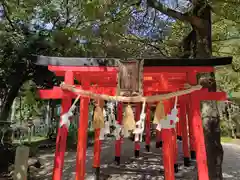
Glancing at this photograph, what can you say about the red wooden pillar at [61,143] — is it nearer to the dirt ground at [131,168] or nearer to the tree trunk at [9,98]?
the dirt ground at [131,168]

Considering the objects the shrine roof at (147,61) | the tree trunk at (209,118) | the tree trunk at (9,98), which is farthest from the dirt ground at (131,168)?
the shrine roof at (147,61)

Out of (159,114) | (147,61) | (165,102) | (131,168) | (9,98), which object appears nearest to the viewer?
(147,61)

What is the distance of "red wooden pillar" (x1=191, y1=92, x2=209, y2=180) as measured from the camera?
3.46 m

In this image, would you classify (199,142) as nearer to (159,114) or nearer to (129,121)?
(159,114)

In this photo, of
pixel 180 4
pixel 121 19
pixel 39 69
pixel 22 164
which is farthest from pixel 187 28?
pixel 22 164

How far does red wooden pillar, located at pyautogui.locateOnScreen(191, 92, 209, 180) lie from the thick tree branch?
65.7 inches

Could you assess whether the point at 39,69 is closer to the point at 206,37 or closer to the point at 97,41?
the point at 97,41

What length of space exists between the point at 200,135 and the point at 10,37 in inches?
208

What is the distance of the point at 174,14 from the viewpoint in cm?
471

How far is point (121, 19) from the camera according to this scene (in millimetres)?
5398

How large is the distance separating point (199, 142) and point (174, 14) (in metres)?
2.26

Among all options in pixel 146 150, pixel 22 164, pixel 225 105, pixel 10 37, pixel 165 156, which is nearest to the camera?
pixel 165 156

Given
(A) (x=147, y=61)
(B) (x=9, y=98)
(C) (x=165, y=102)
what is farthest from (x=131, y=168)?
(A) (x=147, y=61)

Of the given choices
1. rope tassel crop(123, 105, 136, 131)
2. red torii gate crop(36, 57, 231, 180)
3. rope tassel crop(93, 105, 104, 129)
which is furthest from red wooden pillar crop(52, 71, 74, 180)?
rope tassel crop(123, 105, 136, 131)
